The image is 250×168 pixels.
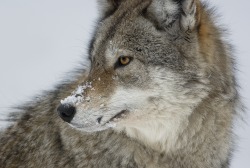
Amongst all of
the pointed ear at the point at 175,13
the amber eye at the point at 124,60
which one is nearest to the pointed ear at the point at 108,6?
the pointed ear at the point at 175,13

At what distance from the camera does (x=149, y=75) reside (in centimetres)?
580

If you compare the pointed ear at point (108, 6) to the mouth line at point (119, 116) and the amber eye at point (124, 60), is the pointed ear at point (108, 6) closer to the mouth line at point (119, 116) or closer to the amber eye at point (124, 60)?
the amber eye at point (124, 60)

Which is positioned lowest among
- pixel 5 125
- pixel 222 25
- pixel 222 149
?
pixel 222 149

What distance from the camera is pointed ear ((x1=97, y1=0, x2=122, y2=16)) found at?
6448mm

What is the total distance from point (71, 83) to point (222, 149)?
176 cm

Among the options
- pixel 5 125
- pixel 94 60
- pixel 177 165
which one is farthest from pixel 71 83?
pixel 177 165

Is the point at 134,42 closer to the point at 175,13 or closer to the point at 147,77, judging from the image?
the point at 147,77

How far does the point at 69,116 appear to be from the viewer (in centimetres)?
570

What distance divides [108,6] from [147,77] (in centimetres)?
111

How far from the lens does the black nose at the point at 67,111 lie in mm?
5691

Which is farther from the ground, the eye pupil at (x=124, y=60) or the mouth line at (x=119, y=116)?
the eye pupil at (x=124, y=60)

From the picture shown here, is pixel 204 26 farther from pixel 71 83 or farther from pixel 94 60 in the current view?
pixel 71 83

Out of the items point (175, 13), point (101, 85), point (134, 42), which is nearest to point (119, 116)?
point (101, 85)

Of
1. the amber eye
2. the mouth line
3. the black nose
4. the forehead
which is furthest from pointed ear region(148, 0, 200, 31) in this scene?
the black nose
